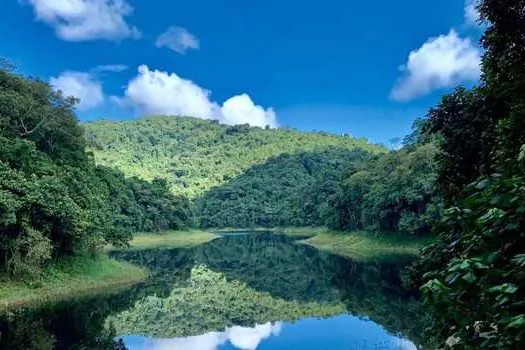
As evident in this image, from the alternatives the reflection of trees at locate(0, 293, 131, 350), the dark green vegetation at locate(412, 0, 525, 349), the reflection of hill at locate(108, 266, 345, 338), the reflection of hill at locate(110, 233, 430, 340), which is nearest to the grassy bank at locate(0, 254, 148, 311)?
the reflection of trees at locate(0, 293, 131, 350)

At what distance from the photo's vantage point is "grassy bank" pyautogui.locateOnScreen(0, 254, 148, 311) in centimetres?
2917

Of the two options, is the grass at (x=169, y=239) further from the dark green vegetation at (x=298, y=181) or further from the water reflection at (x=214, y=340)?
the water reflection at (x=214, y=340)

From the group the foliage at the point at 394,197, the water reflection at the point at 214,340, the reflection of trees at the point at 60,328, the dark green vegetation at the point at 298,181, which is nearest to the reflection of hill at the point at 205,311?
the water reflection at the point at 214,340

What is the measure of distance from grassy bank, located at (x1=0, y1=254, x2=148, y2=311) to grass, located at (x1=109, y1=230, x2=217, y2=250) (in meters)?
36.3

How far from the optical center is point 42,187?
30.3 m

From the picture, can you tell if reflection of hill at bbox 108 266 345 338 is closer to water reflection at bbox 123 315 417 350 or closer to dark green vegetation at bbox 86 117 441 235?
water reflection at bbox 123 315 417 350

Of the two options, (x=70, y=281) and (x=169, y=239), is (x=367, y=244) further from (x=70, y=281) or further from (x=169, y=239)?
(x=70, y=281)

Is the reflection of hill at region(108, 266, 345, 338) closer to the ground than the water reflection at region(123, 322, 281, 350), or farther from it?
farther from it

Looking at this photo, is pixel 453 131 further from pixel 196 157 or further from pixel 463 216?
pixel 196 157

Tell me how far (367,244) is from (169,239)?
3889cm

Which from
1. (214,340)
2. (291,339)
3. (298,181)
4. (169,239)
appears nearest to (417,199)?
(291,339)

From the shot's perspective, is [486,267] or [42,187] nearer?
[486,267]

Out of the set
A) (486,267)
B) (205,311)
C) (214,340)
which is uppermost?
(486,267)

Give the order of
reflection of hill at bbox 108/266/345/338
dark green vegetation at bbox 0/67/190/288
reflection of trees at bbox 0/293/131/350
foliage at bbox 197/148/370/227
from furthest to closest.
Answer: foliage at bbox 197/148/370/227
dark green vegetation at bbox 0/67/190/288
reflection of hill at bbox 108/266/345/338
reflection of trees at bbox 0/293/131/350
